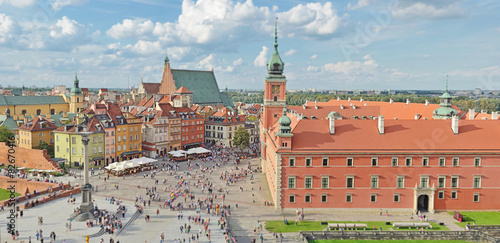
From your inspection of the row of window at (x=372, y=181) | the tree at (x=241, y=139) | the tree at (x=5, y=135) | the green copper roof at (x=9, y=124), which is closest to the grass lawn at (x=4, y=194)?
the tree at (x=5, y=135)

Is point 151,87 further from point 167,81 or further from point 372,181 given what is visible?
point 372,181

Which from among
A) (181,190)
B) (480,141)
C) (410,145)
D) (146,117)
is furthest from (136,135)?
(480,141)

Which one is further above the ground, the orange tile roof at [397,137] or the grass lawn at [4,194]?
the orange tile roof at [397,137]

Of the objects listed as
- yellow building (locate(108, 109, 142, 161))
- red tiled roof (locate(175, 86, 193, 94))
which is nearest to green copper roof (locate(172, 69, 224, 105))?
red tiled roof (locate(175, 86, 193, 94))

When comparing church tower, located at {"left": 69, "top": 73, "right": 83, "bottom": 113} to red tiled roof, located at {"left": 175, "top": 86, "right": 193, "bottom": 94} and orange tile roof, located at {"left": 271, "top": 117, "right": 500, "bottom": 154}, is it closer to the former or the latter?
red tiled roof, located at {"left": 175, "top": 86, "right": 193, "bottom": 94}

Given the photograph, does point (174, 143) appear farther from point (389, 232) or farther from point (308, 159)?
point (389, 232)

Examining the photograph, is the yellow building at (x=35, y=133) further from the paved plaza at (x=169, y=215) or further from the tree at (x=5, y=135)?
the paved plaza at (x=169, y=215)
